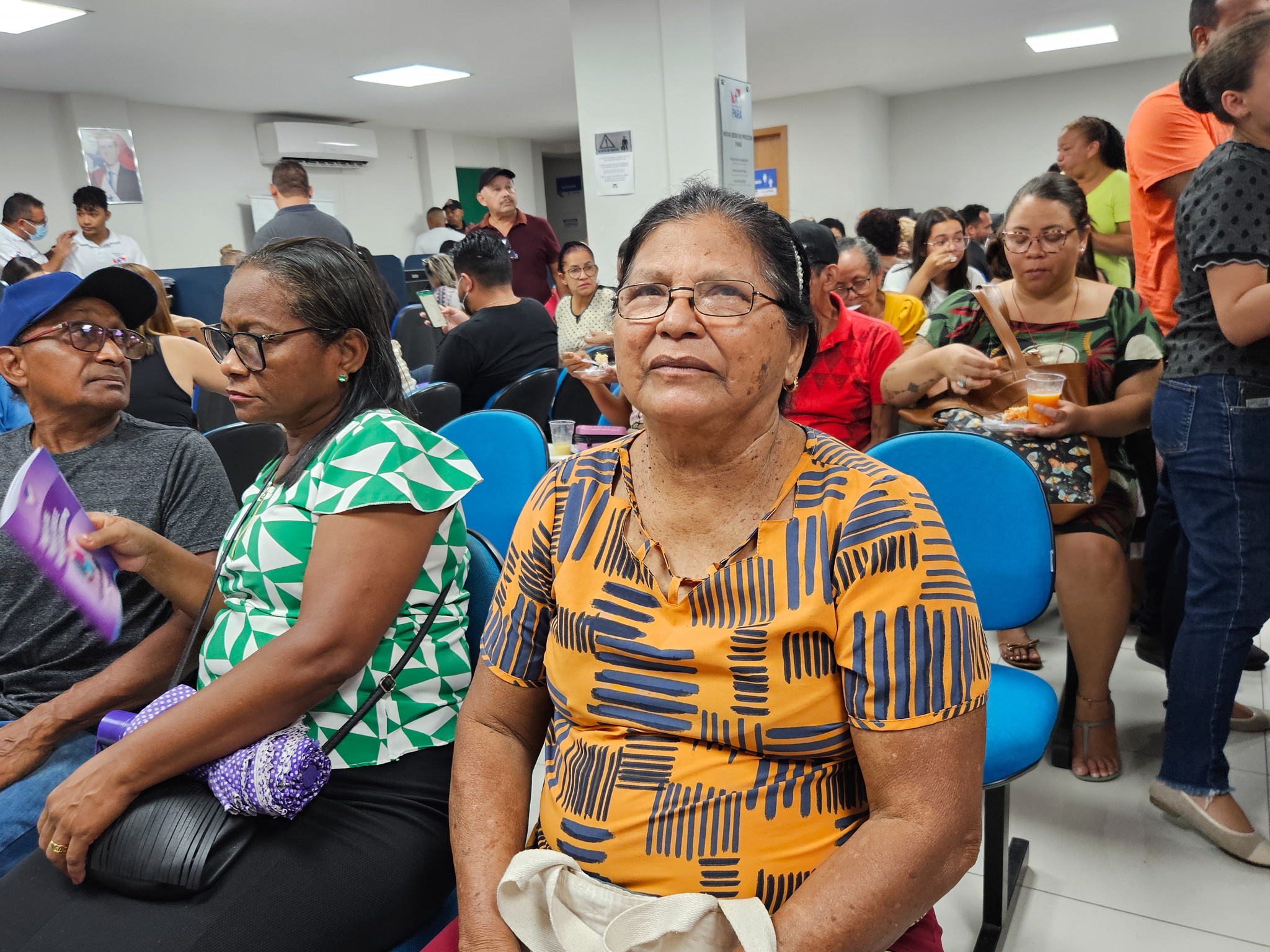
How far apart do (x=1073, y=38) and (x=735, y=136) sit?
642 centimetres

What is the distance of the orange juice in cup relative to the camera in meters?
2.08

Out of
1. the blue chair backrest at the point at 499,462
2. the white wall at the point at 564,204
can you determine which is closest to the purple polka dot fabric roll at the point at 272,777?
the blue chair backrest at the point at 499,462

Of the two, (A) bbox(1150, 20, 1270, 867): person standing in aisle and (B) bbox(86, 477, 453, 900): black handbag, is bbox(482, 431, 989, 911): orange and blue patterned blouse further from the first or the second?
(A) bbox(1150, 20, 1270, 867): person standing in aisle

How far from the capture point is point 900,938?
1.02m

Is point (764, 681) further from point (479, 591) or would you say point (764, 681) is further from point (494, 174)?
point (494, 174)

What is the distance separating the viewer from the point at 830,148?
11.8 m

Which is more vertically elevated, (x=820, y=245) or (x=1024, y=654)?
(x=820, y=245)

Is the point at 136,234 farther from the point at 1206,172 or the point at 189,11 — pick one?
the point at 1206,172

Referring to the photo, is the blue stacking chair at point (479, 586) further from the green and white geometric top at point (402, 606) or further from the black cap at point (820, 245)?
the black cap at point (820, 245)

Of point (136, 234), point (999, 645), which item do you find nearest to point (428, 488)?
point (999, 645)

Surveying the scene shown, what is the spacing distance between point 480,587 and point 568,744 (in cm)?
40

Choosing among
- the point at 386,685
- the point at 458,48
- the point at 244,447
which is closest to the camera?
the point at 386,685

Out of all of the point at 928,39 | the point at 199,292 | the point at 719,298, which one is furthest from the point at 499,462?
the point at 928,39

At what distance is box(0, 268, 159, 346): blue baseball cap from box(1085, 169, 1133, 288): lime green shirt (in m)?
3.50
